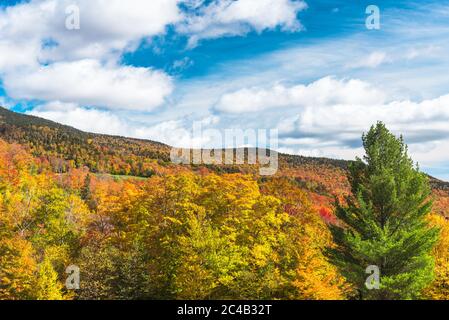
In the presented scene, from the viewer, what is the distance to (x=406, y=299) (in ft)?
92.6

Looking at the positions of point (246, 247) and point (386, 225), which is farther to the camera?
point (246, 247)

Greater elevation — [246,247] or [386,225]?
[386,225]

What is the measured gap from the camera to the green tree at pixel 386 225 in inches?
1139

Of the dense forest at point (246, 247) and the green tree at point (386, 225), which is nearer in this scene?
the green tree at point (386, 225)

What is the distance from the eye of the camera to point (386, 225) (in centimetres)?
2989

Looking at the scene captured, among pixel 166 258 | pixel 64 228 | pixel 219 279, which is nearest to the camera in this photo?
pixel 219 279

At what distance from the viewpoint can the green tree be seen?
28.9 meters

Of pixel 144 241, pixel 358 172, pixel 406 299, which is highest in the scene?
pixel 358 172

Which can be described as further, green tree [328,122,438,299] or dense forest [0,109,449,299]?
dense forest [0,109,449,299]
